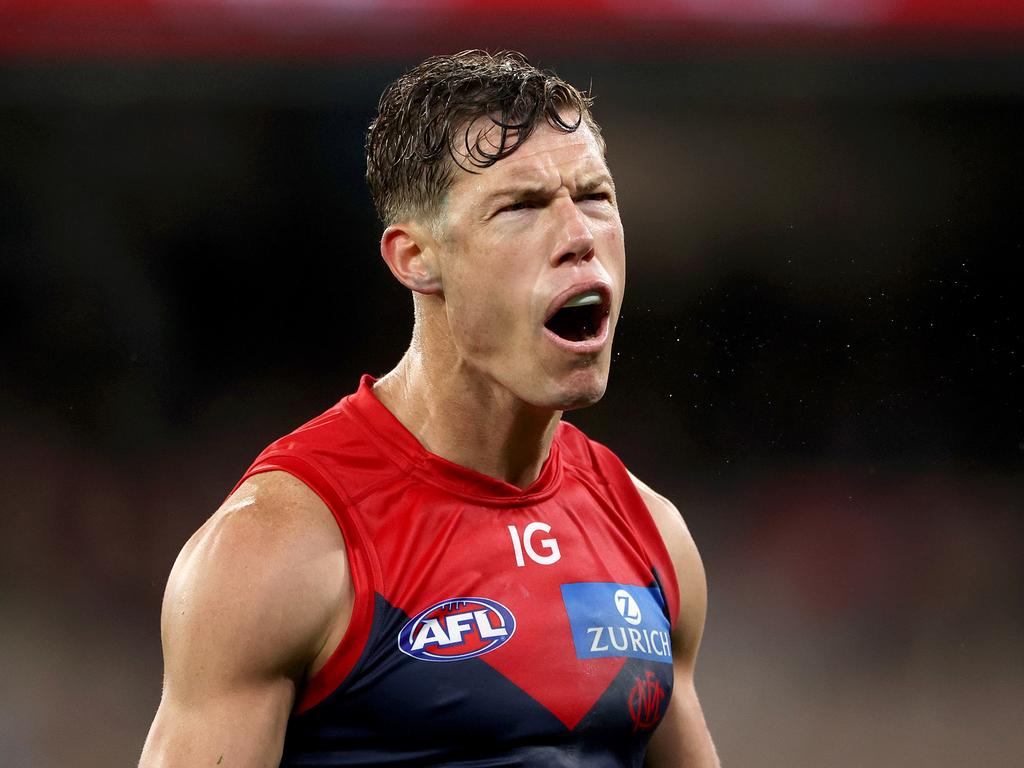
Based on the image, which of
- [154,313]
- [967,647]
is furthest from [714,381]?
[154,313]

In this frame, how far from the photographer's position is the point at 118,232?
14.2 ft

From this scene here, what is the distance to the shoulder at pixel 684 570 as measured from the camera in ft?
6.72

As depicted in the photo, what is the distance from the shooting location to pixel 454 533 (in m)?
1.79

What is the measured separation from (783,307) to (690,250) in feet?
1.24

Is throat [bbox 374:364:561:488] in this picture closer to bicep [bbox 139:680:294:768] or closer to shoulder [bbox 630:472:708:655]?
shoulder [bbox 630:472:708:655]

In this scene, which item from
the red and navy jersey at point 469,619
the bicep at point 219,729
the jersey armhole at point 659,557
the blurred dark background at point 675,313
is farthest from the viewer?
the blurred dark background at point 675,313

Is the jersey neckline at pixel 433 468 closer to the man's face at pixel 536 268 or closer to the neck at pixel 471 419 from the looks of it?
the neck at pixel 471 419

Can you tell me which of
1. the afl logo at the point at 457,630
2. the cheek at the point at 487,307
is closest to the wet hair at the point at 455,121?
the cheek at the point at 487,307

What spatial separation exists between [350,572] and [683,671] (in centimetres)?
67

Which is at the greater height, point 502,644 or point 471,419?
point 471,419

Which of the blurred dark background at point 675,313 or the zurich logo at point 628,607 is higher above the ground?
the blurred dark background at point 675,313

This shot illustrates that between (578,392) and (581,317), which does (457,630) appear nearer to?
(578,392)

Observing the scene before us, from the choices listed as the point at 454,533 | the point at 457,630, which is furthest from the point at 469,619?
the point at 454,533

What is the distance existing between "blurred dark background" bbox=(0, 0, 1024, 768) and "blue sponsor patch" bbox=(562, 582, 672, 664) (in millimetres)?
2217
